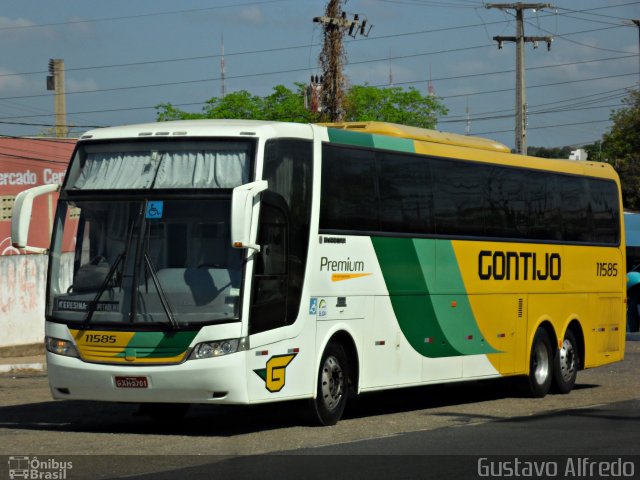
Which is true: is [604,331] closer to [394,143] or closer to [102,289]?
[394,143]

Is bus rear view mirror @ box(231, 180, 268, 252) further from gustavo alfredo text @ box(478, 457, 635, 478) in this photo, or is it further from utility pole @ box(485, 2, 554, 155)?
utility pole @ box(485, 2, 554, 155)

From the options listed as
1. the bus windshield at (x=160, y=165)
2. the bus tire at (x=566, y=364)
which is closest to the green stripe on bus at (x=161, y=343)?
the bus windshield at (x=160, y=165)

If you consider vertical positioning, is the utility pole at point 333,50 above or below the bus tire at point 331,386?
above

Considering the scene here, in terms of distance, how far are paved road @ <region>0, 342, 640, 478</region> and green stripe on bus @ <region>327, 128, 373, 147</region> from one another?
3.19m

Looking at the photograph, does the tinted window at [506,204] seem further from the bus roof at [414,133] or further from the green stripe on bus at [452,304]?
the green stripe on bus at [452,304]

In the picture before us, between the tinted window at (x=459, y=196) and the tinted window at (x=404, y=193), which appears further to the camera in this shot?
the tinted window at (x=459, y=196)

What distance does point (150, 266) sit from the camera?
1291 centimetres

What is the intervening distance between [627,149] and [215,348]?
7035cm

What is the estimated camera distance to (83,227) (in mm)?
13500

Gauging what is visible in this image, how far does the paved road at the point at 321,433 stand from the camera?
424 inches

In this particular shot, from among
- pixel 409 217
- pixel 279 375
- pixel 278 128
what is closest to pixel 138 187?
pixel 278 128

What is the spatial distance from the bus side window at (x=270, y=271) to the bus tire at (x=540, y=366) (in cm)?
→ 701

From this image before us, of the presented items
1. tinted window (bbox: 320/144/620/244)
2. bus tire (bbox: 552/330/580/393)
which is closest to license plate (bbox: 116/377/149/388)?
tinted window (bbox: 320/144/620/244)

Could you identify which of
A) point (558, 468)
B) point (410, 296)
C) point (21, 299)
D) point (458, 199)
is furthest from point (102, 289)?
point (21, 299)
